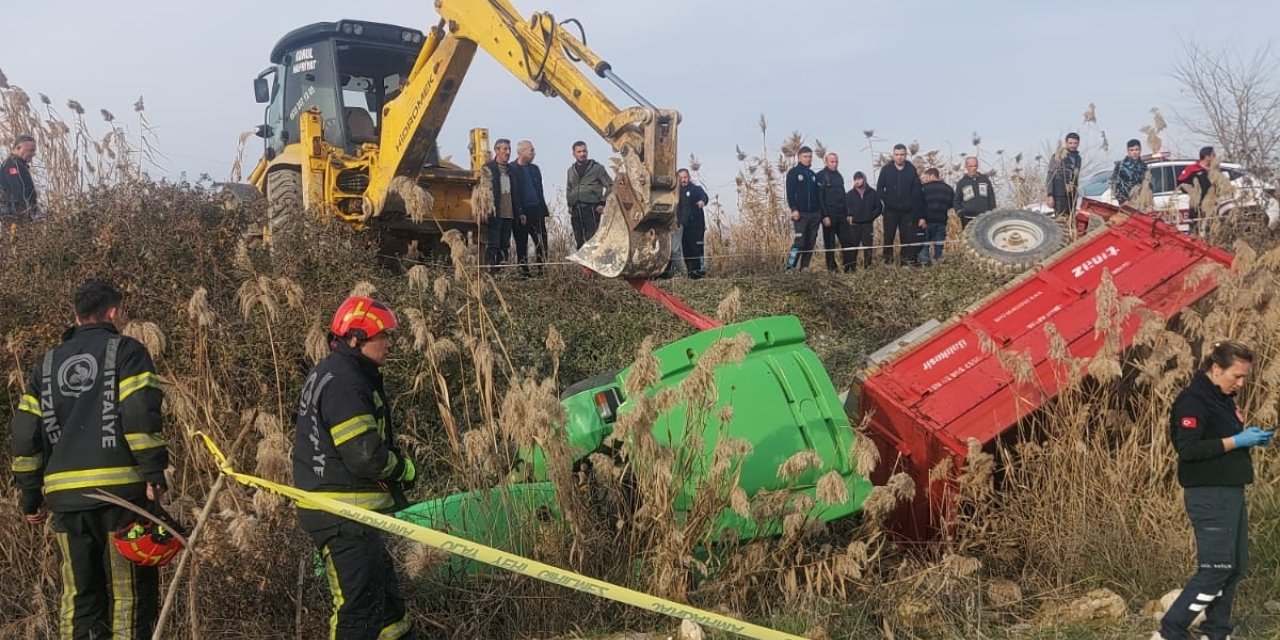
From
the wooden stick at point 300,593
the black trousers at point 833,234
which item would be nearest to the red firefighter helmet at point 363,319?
the wooden stick at point 300,593

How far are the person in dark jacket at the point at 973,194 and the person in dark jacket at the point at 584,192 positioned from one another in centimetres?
478

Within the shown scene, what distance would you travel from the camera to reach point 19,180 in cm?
1008

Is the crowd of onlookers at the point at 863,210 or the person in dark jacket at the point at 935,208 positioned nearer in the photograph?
the crowd of onlookers at the point at 863,210

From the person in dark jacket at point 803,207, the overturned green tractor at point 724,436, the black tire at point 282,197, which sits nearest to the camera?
the overturned green tractor at point 724,436

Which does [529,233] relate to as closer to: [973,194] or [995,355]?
[973,194]

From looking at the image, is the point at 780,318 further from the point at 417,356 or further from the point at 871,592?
the point at 417,356

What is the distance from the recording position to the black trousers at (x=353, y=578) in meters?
4.71

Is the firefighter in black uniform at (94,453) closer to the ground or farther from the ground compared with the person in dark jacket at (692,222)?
closer to the ground

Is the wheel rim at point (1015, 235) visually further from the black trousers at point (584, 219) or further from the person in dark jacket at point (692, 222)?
the black trousers at point (584, 219)

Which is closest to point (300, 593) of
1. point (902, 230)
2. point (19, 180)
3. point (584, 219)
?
point (19, 180)

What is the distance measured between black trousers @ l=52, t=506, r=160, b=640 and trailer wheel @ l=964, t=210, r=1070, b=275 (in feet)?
29.4

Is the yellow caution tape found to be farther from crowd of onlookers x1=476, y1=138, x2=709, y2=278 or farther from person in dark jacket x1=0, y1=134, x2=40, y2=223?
crowd of onlookers x1=476, y1=138, x2=709, y2=278

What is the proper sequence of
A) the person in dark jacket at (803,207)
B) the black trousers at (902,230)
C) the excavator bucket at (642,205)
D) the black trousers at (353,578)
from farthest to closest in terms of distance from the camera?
1. the black trousers at (902,230)
2. the person in dark jacket at (803,207)
3. the excavator bucket at (642,205)
4. the black trousers at (353,578)

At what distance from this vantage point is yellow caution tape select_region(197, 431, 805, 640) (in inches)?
180
